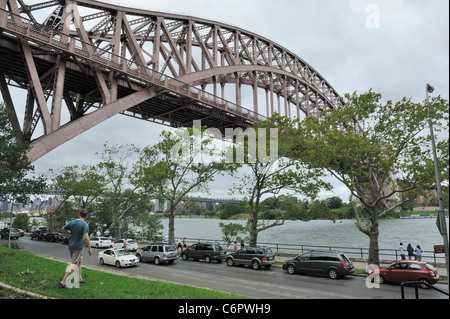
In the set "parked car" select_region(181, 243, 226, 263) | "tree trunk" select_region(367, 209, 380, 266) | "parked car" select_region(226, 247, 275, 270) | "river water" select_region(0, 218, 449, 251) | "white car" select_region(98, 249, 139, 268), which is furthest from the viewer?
"river water" select_region(0, 218, 449, 251)

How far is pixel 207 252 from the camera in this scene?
76.9 ft

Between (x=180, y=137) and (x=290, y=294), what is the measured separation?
2078 cm

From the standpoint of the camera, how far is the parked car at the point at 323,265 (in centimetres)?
1681

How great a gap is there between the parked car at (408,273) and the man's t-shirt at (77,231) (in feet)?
48.4

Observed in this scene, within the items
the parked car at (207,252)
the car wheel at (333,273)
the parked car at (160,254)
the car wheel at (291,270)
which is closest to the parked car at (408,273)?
the car wheel at (333,273)

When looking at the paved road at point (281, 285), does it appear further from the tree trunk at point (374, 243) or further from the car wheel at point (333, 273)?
the tree trunk at point (374, 243)

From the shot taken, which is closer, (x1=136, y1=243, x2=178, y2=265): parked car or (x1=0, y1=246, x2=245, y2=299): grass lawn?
(x1=0, y1=246, x2=245, y2=299): grass lawn

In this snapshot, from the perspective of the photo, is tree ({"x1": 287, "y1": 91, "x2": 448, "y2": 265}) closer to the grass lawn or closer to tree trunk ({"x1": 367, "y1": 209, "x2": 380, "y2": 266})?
tree trunk ({"x1": 367, "y1": 209, "x2": 380, "y2": 266})

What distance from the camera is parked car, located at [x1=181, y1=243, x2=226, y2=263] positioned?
23.3m

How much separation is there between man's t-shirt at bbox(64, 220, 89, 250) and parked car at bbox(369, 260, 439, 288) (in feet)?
48.4

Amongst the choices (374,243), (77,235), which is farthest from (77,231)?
(374,243)

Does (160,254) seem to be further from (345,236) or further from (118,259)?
(345,236)

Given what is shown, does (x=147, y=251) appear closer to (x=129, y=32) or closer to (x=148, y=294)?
(x=148, y=294)
